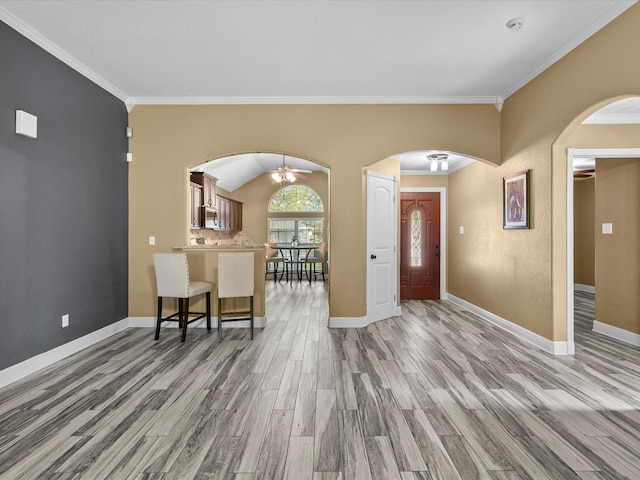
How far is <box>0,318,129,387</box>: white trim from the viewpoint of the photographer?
269 cm

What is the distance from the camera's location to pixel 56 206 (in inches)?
125

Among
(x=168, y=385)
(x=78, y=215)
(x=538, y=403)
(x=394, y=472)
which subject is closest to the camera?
(x=394, y=472)

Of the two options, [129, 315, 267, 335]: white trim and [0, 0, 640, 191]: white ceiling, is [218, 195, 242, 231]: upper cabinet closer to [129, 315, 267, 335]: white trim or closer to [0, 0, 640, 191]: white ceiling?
[129, 315, 267, 335]: white trim

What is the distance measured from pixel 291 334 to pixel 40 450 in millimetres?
2546

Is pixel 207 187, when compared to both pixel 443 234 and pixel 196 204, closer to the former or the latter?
pixel 196 204

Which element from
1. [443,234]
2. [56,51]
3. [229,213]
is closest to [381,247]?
[443,234]

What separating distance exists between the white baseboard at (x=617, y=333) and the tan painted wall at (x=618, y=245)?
4 centimetres

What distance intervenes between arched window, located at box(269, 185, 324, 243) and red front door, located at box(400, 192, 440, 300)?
4.02 metres

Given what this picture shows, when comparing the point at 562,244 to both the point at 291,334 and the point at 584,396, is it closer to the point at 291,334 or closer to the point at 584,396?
the point at 584,396

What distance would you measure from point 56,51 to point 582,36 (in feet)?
16.0

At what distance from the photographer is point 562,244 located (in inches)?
134

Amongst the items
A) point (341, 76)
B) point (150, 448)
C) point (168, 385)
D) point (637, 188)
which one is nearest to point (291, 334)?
point (168, 385)

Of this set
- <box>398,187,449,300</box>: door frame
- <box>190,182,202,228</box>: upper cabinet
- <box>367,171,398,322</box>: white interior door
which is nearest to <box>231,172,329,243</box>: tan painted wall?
<box>190,182,202,228</box>: upper cabinet

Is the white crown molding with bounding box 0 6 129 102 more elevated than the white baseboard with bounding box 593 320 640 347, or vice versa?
the white crown molding with bounding box 0 6 129 102
